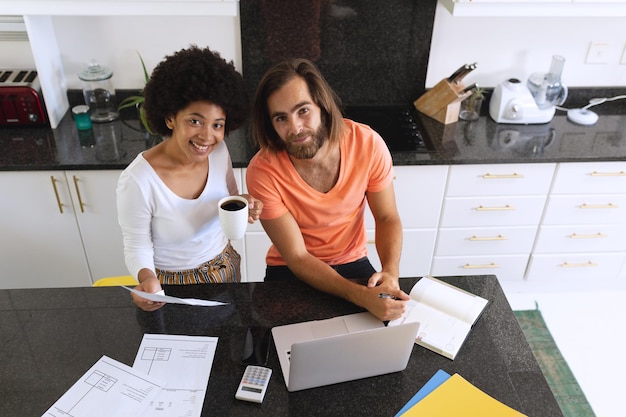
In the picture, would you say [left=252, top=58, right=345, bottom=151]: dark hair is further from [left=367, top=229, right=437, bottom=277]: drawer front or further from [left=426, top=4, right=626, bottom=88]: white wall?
[left=426, top=4, right=626, bottom=88]: white wall

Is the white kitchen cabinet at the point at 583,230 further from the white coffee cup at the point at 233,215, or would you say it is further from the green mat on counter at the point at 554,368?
the white coffee cup at the point at 233,215

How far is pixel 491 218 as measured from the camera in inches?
105

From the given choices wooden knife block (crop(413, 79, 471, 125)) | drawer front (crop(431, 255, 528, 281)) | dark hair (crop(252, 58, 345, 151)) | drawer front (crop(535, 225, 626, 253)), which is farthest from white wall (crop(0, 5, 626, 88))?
dark hair (crop(252, 58, 345, 151))

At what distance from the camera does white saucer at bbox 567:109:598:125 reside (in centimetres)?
275

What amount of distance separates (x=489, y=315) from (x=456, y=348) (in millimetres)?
172

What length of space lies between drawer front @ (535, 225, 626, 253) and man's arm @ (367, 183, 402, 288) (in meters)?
1.19

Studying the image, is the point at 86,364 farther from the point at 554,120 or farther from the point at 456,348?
the point at 554,120

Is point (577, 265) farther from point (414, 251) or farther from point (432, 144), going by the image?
point (432, 144)

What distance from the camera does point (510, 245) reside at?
278cm

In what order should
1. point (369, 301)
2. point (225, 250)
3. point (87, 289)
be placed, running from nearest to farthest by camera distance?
1. point (369, 301)
2. point (87, 289)
3. point (225, 250)

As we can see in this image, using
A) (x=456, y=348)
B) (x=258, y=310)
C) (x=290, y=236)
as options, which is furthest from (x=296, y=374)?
(x=290, y=236)

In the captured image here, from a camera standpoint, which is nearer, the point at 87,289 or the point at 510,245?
the point at 87,289

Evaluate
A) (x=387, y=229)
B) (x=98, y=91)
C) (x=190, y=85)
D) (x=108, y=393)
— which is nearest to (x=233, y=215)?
(x=190, y=85)

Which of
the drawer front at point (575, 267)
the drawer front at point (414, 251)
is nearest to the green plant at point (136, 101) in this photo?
the drawer front at point (414, 251)
